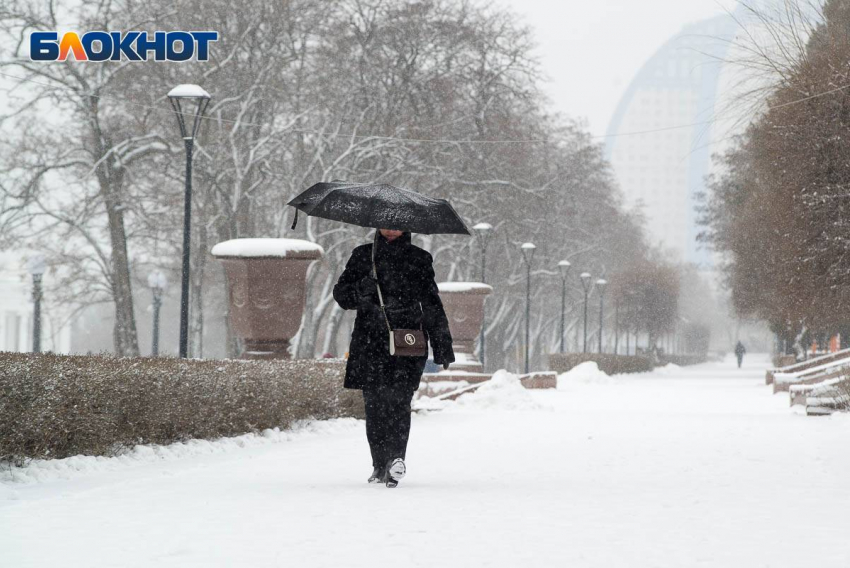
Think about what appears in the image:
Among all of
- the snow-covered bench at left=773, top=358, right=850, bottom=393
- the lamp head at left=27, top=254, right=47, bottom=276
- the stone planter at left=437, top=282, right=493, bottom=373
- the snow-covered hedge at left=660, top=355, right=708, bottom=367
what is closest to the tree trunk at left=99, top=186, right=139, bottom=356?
the lamp head at left=27, top=254, right=47, bottom=276

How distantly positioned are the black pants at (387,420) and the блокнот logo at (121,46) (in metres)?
21.9

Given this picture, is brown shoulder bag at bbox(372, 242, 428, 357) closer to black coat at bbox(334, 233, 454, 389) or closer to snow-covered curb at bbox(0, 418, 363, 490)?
black coat at bbox(334, 233, 454, 389)

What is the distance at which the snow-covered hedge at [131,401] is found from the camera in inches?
323

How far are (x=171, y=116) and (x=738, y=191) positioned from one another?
24.1 meters

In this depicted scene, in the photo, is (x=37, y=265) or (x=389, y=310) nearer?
(x=389, y=310)

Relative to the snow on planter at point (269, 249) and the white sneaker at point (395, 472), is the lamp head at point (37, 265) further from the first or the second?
the white sneaker at point (395, 472)

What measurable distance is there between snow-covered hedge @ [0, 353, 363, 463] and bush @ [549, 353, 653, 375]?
1307 inches

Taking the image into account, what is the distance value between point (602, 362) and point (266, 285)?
3424 cm

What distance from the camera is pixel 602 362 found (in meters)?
49.2

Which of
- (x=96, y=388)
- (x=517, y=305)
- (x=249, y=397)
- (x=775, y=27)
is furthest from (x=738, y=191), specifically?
(x=96, y=388)

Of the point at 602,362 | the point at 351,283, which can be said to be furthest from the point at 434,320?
the point at 602,362

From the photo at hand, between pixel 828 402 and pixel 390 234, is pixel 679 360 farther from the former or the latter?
pixel 390 234

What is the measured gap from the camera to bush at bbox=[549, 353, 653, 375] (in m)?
46.6

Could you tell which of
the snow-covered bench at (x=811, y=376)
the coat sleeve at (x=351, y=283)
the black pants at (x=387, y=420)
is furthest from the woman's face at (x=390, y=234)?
the snow-covered bench at (x=811, y=376)
